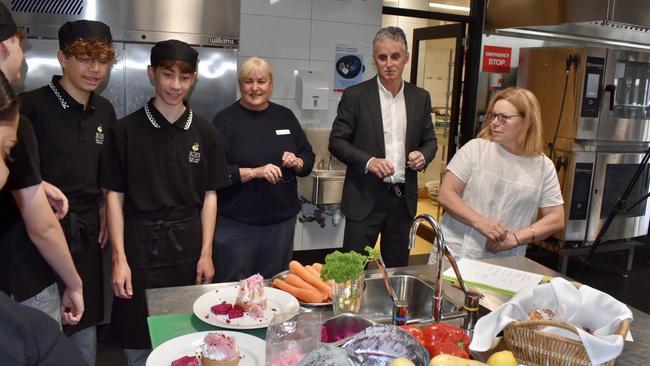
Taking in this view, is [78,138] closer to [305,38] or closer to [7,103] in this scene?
[7,103]

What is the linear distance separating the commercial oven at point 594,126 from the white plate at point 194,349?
12.2 ft

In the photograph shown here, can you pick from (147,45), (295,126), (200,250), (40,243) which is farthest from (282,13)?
(40,243)

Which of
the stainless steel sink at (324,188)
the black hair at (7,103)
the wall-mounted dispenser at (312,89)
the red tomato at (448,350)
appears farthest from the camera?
Result: the wall-mounted dispenser at (312,89)

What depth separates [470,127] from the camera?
4969 millimetres

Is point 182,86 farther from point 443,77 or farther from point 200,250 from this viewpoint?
point 443,77

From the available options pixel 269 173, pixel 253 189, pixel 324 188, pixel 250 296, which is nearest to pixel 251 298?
pixel 250 296

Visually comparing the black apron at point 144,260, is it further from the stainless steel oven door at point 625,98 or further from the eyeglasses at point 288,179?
the stainless steel oven door at point 625,98

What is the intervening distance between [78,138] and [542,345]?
1918 millimetres

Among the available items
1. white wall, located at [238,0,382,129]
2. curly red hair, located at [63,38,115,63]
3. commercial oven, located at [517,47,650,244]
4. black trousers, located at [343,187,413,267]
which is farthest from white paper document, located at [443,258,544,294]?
commercial oven, located at [517,47,650,244]

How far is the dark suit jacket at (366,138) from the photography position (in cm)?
282

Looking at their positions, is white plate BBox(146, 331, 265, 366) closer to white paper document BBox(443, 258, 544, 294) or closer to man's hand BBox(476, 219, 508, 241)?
white paper document BBox(443, 258, 544, 294)

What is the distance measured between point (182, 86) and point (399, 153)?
3.97 ft

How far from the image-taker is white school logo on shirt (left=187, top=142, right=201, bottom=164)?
221 cm

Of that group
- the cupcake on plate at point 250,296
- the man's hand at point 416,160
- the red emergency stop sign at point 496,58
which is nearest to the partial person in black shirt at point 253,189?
the man's hand at point 416,160
